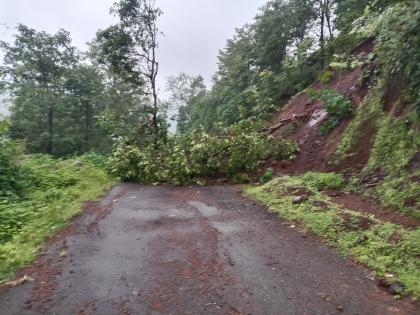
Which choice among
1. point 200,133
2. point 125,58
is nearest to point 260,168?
point 200,133

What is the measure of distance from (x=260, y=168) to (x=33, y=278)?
8.22 m

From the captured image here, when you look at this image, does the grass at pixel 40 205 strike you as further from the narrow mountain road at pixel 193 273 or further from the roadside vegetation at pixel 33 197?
the narrow mountain road at pixel 193 273

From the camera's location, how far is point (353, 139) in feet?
32.4

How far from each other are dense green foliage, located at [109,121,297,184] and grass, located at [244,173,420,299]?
144 inches

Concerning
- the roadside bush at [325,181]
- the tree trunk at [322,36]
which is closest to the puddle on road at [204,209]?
the roadside bush at [325,181]

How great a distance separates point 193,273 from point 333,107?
8.59m

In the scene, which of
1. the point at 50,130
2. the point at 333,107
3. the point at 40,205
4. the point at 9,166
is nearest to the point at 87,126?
the point at 50,130

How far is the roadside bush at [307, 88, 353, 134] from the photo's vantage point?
11430 mm

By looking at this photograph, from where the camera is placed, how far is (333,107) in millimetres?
11789

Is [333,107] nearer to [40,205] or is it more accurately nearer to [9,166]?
[40,205]

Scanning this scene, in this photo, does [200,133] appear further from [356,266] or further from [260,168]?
[356,266]

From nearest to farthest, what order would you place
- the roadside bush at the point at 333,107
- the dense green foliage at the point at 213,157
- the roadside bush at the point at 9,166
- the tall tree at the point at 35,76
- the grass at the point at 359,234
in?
1. the grass at the point at 359,234
2. the roadside bush at the point at 9,166
3. the roadside bush at the point at 333,107
4. the dense green foliage at the point at 213,157
5. the tall tree at the point at 35,76

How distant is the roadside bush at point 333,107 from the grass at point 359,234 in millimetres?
3740

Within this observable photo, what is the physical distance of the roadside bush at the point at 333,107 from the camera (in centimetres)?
1143
